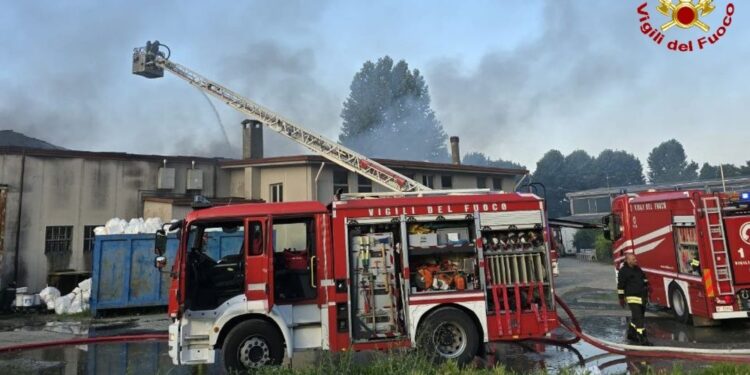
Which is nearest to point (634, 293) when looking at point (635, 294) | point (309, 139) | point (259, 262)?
point (635, 294)

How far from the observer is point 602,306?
12.4m

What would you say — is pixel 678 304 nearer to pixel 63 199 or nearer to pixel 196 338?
pixel 196 338

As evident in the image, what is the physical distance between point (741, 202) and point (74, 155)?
2030 cm

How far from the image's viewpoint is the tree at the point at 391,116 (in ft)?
177

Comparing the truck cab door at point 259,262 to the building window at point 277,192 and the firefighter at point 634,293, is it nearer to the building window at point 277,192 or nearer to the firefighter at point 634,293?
the firefighter at point 634,293

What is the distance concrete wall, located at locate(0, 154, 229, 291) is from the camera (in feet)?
53.1

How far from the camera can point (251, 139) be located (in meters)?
21.8

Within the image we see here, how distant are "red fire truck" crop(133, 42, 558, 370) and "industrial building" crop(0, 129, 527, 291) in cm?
972

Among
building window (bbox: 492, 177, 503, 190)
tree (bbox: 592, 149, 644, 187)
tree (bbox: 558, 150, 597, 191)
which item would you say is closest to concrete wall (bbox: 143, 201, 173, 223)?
building window (bbox: 492, 177, 503, 190)

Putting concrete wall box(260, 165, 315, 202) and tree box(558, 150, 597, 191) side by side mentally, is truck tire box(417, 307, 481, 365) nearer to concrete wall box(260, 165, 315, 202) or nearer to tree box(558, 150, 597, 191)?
concrete wall box(260, 165, 315, 202)

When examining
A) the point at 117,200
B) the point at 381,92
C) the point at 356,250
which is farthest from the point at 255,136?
the point at 381,92

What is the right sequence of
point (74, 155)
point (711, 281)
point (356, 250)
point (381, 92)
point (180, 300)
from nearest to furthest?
1. point (180, 300)
2. point (356, 250)
3. point (711, 281)
4. point (74, 155)
5. point (381, 92)

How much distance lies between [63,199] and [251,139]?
7804 millimetres

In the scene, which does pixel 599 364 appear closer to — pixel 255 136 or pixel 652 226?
pixel 652 226
